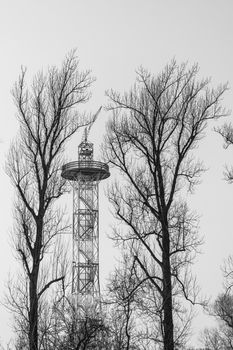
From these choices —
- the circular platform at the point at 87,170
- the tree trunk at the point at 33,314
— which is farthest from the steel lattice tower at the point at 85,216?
the tree trunk at the point at 33,314

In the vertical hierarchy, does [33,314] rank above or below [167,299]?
below

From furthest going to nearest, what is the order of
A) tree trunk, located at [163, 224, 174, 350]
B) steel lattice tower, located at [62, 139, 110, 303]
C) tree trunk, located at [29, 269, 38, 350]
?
steel lattice tower, located at [62, 139, 110, 303] < tree trunk, located at [163, 224, 174, 350] < tree trunk, located at [29, 269, 38, 350]

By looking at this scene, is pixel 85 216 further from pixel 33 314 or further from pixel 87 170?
pixel 33 314

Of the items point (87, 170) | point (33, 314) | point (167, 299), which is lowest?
point (33, 314)

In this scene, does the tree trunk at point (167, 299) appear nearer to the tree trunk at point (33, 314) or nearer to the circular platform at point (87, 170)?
the tree trunk at point (33, 314)

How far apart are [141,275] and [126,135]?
4.43 m

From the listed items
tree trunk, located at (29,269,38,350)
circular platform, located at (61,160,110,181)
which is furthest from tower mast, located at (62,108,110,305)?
tree trunk, located at (29,269,38,350)

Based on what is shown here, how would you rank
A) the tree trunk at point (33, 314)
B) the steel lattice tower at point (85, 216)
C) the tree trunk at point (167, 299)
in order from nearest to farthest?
the tree trunk at point (33, 314) < the tree trunk at point (167, 299) < the steel lattice tower at point (85, 216)

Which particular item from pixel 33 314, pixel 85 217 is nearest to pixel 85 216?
pixel 85 217

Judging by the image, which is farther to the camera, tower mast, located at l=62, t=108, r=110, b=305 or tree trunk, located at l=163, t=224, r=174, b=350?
tower mast, located at l=62, t=108, r=110, b=305

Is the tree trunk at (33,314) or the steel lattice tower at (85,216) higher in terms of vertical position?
the steel lattice tower at (85,216)

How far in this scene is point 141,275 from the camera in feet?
60.7

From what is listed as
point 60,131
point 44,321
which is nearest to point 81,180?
point 60,131

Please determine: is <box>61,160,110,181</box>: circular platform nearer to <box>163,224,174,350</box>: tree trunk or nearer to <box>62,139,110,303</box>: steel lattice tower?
<box>62,139,110,303</box>: steel lattice tower
